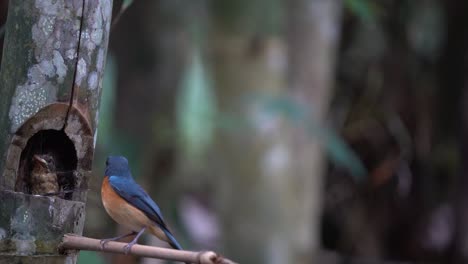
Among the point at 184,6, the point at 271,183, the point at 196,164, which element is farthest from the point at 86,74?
the point at 196,164

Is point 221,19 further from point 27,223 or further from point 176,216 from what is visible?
point 27,223

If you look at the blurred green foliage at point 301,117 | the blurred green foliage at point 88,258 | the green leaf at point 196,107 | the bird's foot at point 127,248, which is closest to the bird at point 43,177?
the bird's foot at point 127,248

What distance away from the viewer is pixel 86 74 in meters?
2.54

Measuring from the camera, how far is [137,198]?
2.65 m

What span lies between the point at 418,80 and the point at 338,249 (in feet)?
6.83

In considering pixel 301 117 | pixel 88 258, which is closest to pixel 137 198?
pixel 88 258

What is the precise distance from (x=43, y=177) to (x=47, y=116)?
17 cm

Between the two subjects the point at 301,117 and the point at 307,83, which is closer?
the point at 301,117

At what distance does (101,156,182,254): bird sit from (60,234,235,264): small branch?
0.23 m

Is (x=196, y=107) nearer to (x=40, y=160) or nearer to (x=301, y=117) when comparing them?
(x=301, y=117)

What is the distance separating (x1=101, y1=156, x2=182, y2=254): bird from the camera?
8.69ft

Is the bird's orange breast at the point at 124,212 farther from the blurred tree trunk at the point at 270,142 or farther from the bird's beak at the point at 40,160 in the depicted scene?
the blurred tree trunk at the point at 270,142

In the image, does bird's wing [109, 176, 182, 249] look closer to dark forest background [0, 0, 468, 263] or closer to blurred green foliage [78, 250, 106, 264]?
blurred green foliage [78, 250, 106, 264]

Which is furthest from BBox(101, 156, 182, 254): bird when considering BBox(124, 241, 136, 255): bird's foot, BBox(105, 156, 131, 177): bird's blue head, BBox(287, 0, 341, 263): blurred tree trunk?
BBox(287, 0, 341, 263): blurred tree trunk
